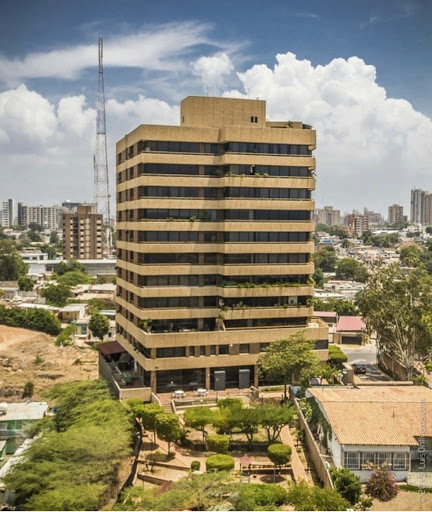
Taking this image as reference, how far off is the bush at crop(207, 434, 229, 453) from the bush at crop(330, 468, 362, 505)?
768 centimetres

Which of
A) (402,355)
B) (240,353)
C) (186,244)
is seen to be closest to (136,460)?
(240,353)

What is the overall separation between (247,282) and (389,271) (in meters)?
13.0

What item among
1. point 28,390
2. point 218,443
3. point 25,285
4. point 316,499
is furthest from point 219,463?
point 25,285

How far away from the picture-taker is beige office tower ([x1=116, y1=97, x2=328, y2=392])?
154 ft

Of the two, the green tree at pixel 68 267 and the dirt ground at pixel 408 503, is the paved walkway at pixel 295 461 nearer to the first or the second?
the dirt ground at pixel 408 503

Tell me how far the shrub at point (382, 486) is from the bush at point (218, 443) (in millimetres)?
8439

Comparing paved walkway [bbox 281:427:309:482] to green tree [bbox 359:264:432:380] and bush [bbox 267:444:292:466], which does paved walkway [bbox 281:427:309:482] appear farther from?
green tree [bbox 359:264:432:380]

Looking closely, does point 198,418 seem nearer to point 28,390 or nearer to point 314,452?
point 314,452

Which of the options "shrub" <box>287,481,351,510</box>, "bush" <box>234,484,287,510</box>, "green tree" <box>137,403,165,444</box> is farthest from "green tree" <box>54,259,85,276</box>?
"shrub" <box>287,481,351,510</box>

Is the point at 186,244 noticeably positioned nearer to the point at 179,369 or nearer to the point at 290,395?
the point at 179,369

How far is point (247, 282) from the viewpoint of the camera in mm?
48094

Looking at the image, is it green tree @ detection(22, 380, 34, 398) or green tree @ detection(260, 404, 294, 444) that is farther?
green tree @ detection(22, 380, 34, 398)

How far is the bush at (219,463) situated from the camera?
109ft

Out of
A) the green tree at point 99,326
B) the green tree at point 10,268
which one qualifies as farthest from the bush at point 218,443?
the green tree at point 10,268
